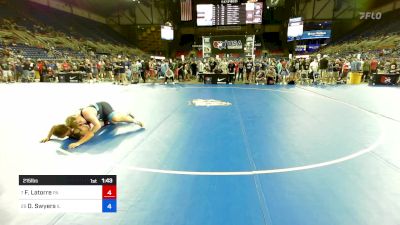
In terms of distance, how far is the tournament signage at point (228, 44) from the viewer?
66.1 feet

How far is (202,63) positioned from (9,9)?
78.3ft

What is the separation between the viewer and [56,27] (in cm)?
3256

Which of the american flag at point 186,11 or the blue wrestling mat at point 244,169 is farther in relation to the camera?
the american flag at point 186,11

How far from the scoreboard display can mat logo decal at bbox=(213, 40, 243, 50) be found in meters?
11.1

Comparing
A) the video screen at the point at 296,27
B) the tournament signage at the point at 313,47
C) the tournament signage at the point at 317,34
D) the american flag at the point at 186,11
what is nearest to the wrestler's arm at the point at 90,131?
the video screen at the point at 296,27

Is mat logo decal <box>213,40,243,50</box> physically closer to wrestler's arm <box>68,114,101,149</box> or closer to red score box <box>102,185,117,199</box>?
wrestler's arm <box>68,114,101,149</box>

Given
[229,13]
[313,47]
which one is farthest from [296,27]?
[313,47]

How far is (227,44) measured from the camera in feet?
66.2

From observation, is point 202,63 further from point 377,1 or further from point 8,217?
point 377,1

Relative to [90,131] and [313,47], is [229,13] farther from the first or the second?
[90,131]

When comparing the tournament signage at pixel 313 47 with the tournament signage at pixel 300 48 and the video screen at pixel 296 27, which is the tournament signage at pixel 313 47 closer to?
the tournament signage at pixel 300 48

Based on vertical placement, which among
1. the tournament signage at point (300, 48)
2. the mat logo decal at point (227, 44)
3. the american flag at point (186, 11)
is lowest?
the mat logo decal at point (227, 44)
